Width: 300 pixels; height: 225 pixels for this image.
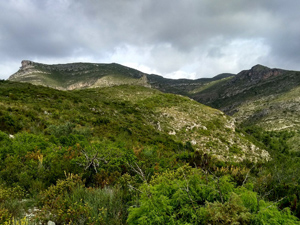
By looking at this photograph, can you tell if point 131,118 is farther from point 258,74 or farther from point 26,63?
point 258,74

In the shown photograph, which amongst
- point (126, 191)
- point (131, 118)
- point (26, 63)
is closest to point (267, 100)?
point (131, 118)

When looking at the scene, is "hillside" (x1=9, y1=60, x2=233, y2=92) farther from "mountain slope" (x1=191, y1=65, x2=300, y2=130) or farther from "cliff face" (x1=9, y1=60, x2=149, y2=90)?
"mountain slope" (x1=191, y1=65, x2=300, y2=130)

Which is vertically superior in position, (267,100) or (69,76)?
(69,76)

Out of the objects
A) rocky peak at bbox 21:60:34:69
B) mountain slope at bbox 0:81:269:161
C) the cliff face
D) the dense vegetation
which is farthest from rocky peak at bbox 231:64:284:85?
rocky peak at bbox 21:60:34:69

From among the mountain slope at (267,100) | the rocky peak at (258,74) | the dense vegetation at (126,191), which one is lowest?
the dense vegetation at (126,191)

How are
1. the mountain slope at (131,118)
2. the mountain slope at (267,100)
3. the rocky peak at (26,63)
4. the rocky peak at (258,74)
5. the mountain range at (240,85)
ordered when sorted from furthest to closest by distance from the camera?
the rocky peak at (258,74)
the rocky peak at (26,63)
the mountain range at (240,85)
the mountain slope at (267,100)
the mountain slope at (131,118)

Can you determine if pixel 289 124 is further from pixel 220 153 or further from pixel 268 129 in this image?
pixel 220 153

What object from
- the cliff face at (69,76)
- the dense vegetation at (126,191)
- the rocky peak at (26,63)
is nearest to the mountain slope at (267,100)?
the cliff face at (69,76)

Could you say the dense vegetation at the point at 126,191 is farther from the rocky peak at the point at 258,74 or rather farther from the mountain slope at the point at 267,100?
the rocky peak at the point at 258,74

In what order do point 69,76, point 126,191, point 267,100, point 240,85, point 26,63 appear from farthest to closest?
1. point 240,85
2. point 26,63
3. point 69,76
4. point 267,100
5. point 126,191

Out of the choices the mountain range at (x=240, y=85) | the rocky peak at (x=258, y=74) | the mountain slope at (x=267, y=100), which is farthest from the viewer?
the rocky peak at (x=258, y=74)

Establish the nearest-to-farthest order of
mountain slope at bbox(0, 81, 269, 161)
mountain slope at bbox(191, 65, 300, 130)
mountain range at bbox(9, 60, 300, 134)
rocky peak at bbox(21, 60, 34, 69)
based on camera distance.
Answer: mountain slope at bbox(0, 81, 269, 161), mountain slope at bbox(191, 65, 300, 130), mountain range at bbox(9, 60, 300, 134), rocky peak at bbox(21, 60, 34, 69)

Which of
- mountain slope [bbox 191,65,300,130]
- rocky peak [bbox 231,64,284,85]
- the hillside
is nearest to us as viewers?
mountain slope [bbox 191,65,300,130]

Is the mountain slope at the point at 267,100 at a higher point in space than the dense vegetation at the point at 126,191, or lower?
higher
